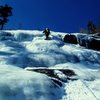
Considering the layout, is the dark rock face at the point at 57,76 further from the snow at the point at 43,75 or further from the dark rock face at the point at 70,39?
the dark rock face at the point at 70,39

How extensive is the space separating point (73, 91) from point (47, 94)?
1540 millimetres

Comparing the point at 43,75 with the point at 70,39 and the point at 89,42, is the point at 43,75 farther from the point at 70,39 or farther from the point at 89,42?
the point at 70,39

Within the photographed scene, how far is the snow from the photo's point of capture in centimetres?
1203

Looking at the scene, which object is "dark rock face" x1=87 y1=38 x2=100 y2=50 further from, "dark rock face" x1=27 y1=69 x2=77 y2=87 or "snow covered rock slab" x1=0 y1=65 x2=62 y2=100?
"snow covered rock slab" x1=0 y1=65 x2=62 y2=100

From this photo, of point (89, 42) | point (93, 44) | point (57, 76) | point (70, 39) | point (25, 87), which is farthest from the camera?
point (70, 39)

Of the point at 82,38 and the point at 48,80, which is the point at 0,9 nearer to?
the point at 82,38

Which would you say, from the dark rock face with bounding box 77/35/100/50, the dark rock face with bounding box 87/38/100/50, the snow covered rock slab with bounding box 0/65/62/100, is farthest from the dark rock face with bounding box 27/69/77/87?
the dark rock face with bounding box 77/35/100/50

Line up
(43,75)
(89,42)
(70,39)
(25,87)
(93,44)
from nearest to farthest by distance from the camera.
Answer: (25,87) → (43,75) → (93,44) → (89,42) → (70,39)

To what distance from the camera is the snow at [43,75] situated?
1203cm

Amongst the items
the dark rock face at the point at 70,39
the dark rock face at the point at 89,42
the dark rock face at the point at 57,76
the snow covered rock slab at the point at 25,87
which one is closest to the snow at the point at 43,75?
the snow covered rock slab at the point at 25,87

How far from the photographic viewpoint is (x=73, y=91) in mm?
13492

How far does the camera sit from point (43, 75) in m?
14.0

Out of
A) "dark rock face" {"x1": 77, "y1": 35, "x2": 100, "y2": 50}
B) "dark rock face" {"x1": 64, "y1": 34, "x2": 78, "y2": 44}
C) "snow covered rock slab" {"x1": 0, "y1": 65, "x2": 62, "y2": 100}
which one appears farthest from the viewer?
"dark rock face" {"x1": 64, "y1": 34, "x2": 78, "y2": 44}

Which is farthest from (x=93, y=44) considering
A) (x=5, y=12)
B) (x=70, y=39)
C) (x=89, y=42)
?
(x=5, y=12)
